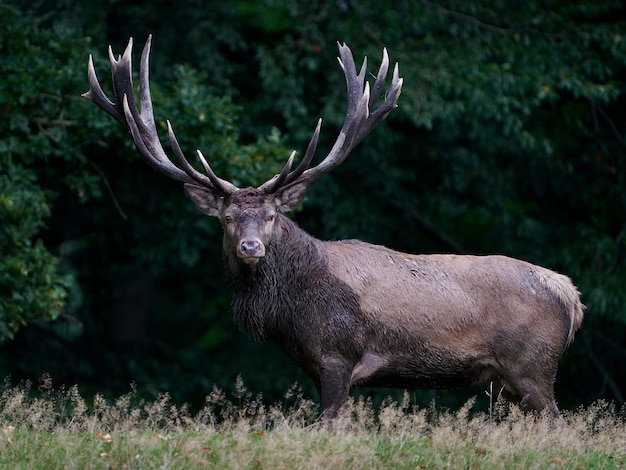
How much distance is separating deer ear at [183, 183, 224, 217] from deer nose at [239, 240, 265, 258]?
664 millimetres

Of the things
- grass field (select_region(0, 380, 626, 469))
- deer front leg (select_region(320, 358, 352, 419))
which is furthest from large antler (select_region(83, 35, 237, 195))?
grass field (select_region(0, 380, 626, 469))

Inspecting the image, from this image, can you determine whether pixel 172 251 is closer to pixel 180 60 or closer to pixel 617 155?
pixel 180 60

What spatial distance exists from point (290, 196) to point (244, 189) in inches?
13.9

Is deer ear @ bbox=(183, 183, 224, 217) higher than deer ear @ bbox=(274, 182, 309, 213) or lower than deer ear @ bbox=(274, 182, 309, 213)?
lower

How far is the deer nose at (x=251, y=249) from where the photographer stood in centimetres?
833

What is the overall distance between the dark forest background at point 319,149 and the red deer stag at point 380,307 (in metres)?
3.40

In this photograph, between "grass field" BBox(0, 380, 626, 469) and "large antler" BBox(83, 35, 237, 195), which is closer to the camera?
"grass field" BBox(0, 380, 626, 469)

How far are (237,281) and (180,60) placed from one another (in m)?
6.63

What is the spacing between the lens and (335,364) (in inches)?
335

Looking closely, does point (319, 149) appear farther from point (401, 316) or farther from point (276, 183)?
point (401, 316)


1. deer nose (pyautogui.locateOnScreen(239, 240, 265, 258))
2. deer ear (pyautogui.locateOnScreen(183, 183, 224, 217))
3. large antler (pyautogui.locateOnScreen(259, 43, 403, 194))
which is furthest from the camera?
deer ear (pyautogui.locateOnScreen(183, 183, 224, 217))

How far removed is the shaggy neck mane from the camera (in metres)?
8.70

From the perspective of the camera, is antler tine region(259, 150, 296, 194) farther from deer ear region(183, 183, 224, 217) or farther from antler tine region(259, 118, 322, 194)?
deer ear region(183, 183, 224, 217)

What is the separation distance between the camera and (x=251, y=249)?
8.34 metres
